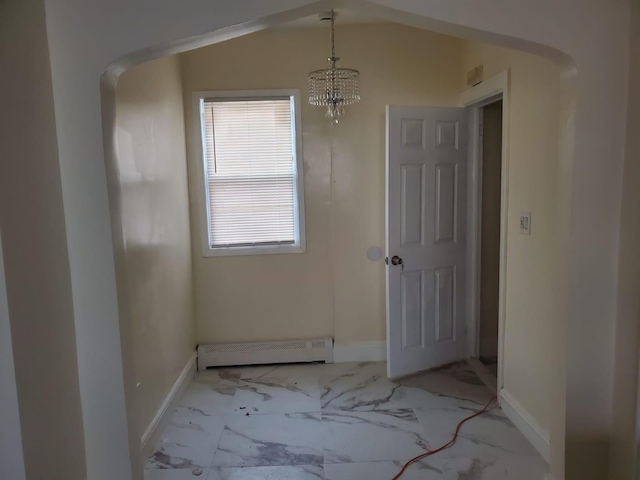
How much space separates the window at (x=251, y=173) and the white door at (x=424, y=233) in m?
0.81

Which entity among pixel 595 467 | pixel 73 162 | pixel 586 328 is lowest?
pixel 595 467

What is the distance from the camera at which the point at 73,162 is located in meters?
1.61

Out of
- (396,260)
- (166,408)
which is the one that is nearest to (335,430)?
(166,408)

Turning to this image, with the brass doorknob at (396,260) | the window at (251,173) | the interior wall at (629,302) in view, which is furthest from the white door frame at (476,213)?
the window at (251,173)

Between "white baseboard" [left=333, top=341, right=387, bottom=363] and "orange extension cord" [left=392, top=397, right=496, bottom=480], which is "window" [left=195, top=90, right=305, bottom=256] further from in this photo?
"orange extension cord" [left=392, top=397, right=496, bottom=480]

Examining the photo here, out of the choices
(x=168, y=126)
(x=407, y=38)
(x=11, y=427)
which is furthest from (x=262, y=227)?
(x=11, y=427)

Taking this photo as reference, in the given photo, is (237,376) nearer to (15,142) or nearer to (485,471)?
(485,471)

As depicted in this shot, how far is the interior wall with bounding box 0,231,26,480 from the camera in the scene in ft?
4.44

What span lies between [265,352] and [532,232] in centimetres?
225

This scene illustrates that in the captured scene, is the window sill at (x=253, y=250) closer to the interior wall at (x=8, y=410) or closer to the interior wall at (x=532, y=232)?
the interior wall at (x=532, y=232)

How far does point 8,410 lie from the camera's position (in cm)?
138

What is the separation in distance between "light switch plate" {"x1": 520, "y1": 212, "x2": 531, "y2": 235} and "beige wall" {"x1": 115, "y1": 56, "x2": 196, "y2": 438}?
210 cm

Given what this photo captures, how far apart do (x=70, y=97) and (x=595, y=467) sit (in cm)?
259

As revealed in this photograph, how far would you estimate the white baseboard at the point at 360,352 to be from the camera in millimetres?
3672
